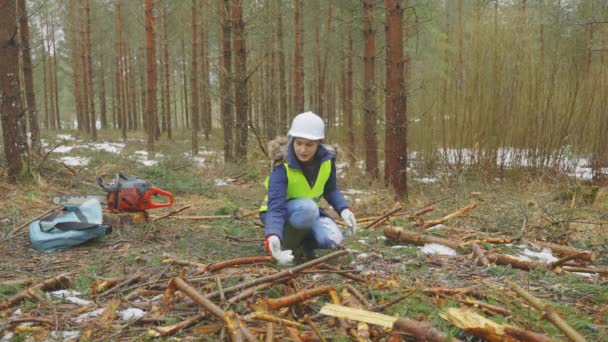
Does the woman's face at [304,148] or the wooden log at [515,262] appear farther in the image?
the woman's face at [304,148]

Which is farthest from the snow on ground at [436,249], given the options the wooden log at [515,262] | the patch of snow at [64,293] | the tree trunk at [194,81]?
the tree trunk at [194,81]

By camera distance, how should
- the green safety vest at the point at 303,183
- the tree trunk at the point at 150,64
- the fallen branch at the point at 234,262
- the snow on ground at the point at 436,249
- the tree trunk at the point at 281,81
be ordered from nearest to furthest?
1. the fallen branch at the point at 234,262
2. the green safety vest at the point at 303,183
3. the snow on ground at the point at 436,249
4. the tree trunk at the point at 150,64
5. the tree trunk at the point at 281,81

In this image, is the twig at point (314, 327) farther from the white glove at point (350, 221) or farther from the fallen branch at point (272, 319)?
the white glove at point (350, 221)

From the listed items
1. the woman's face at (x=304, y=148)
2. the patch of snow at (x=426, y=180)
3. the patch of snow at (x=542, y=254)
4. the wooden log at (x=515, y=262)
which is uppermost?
the woman's face at (x=304, y=148)

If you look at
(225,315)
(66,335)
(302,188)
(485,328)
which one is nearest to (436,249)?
(302,188)

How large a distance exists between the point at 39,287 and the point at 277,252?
4.62 feet

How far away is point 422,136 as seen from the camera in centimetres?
895

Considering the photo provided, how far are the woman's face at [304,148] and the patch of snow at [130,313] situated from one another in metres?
1.49

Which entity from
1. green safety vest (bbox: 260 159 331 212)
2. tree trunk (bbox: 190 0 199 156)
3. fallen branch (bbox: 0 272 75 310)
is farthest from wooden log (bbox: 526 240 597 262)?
tree trunk (bbox: 190 0 199 156)

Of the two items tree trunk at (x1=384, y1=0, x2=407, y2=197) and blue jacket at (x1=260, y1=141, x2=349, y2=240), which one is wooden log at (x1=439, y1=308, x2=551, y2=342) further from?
tree trunk at (x1=384, y1=0, x2=407, y2=197)

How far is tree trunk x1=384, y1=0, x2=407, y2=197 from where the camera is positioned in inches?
238

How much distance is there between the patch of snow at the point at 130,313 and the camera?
2.18 metres

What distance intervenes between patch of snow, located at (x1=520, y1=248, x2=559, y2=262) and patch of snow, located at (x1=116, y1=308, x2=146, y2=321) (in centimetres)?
285

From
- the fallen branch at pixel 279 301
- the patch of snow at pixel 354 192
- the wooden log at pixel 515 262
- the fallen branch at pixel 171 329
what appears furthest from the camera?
the patch of snow at pixel 354 192
